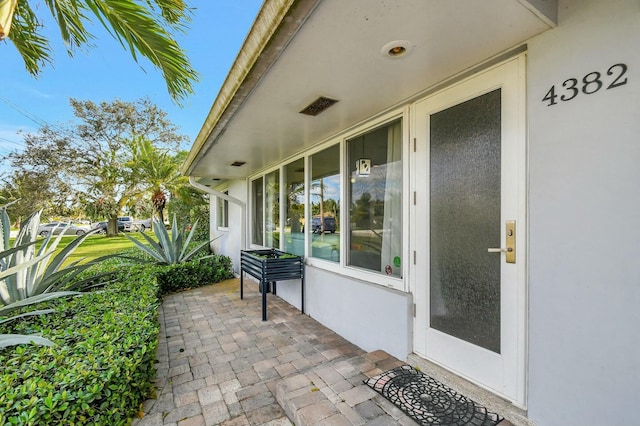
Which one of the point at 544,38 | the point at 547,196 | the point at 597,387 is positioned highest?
the point at 544,38

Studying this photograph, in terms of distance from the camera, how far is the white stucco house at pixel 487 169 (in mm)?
1354

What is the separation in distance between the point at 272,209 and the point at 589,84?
4930mm

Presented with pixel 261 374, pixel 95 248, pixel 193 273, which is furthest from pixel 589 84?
pixel 95 248

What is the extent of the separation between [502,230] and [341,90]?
1.56 meters

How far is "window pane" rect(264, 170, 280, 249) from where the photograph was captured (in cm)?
553

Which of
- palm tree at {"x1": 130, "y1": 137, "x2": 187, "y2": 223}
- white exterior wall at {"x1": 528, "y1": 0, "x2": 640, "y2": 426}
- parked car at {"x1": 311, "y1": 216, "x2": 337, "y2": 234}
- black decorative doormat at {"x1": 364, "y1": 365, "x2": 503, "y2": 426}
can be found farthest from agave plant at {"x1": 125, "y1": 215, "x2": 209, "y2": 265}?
palm tree at {"x1": 130, "y1": 137, "x2": 187, "y2": 223}

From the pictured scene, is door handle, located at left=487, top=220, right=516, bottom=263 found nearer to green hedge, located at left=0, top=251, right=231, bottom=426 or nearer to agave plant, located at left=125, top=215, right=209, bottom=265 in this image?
green hedge, located at left=0, top=251, right=231, bottom=426

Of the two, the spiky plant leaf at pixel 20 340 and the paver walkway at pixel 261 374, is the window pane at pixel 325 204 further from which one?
the spiky plant leaf at pixel 20 340

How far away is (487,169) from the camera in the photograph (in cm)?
200

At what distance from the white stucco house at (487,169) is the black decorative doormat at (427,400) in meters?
0.20

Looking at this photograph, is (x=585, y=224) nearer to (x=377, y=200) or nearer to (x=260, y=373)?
(x=377, y=200)

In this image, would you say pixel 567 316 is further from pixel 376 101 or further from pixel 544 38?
pixel 376 101

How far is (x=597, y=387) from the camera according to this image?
1.39 m

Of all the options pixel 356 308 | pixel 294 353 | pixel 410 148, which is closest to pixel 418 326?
pixel 356 308
